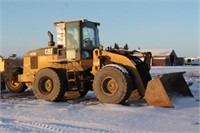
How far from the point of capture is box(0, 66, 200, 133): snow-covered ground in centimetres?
657

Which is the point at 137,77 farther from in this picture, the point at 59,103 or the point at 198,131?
the point at 198,131

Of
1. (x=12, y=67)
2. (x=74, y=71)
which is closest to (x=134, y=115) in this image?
(x=74, y=71)

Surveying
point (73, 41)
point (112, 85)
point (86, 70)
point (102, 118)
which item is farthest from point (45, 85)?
point (102, 118)

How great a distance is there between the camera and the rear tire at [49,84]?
35.2 ft

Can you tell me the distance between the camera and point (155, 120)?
748 centimetres

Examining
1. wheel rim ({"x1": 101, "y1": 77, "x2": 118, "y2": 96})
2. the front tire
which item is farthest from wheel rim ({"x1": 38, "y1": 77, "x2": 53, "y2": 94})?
wheel rim ({"x1": 101, "y1": 77, "x2": 118, "y2": 96})

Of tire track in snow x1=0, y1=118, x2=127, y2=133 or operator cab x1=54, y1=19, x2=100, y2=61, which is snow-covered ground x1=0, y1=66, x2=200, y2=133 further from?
operator cab x1=54, y1=19, x2=100, y2=61

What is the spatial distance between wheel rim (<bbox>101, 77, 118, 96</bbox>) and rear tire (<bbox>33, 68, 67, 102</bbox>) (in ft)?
4.93

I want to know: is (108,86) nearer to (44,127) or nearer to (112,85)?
(112,85)

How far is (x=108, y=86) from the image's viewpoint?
10.0 meters

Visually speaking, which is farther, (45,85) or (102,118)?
(45,85)

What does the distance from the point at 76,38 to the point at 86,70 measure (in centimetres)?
109

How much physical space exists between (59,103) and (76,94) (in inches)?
59.0

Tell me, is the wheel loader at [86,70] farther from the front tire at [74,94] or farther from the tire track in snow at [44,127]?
the tire track in snow at [44,127]
